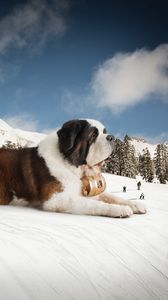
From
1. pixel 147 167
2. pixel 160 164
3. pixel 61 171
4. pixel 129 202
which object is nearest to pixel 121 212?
pixel 129 202

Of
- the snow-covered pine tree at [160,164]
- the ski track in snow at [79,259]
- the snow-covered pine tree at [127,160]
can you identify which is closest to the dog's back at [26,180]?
the ski track in snow at [79,259]

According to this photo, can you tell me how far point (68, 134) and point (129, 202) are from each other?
1553mm

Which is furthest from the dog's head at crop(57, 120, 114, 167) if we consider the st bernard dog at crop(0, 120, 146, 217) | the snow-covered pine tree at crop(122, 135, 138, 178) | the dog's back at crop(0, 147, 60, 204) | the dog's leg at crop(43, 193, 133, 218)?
the snow-covered pine tree at crop(122, 135, 138, 178)

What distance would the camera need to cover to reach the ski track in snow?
2.39m

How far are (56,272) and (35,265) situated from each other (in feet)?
0.58

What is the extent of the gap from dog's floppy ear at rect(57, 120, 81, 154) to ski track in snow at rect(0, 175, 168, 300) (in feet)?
4.41

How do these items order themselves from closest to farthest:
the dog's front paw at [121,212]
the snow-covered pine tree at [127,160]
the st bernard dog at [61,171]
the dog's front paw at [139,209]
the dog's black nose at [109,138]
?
the dog's front paw at [121,212] < the st bernard dog at [61,171] < the dog's front paw at [139,209] < the dog's black nose at [109,138] < the snow-covered pine tree at [127,160]

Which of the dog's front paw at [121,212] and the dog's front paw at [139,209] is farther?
the dog's front paw at [139,209]

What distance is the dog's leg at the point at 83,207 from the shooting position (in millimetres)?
4820

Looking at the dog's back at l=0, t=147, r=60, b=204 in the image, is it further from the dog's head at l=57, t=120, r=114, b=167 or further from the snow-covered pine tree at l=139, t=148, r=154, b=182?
the snow-covered pine tree at l=139, t=148, r=154, b=182

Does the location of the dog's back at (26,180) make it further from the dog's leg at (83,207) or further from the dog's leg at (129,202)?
the dog's leg at (129,202)

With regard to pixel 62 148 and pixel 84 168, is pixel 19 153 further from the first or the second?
pixel 84 168

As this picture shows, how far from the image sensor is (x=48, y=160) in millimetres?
5383

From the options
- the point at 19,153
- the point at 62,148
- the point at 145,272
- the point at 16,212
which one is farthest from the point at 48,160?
the point at 145,272
